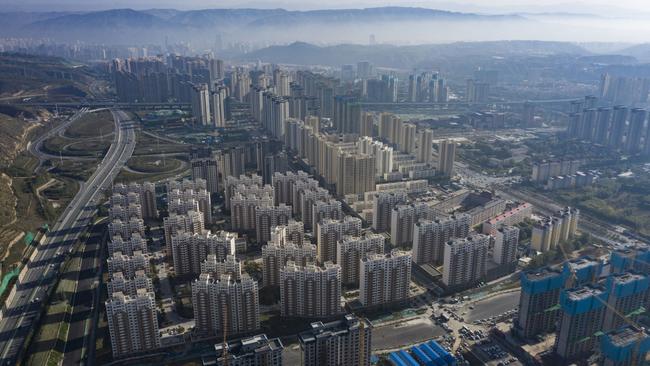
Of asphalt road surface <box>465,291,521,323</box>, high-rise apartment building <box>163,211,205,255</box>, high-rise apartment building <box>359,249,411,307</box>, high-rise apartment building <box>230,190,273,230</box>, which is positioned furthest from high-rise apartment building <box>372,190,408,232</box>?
high-rise apartment building <box>163,211,205,255</box>

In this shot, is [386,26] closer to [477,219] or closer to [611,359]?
[477,219]

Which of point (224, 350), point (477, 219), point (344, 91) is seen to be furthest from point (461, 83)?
point (224, 350)

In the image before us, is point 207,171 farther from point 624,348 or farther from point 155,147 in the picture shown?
point 624,348

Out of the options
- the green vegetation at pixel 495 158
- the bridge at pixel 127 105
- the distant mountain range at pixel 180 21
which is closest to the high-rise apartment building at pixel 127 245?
the green vegetation at pixel 495 158

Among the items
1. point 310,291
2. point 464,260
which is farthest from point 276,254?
point 464,260

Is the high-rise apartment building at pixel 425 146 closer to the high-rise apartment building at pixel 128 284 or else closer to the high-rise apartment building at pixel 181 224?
the high-rise apartment building at pixel 181 224
